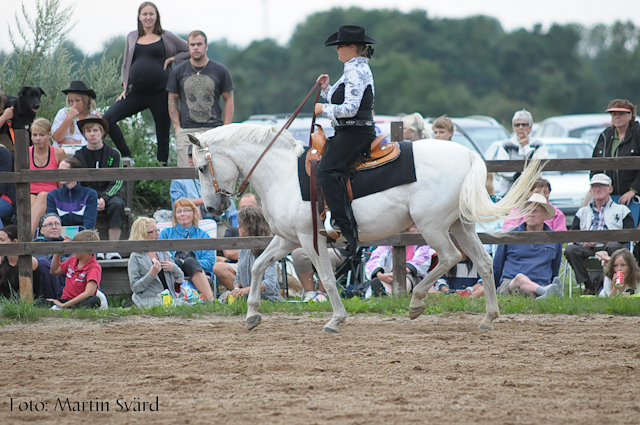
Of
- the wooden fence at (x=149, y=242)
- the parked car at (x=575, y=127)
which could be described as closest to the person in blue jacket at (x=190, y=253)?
the wooden fence at (x=149, y=242)

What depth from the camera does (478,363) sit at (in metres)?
5.25

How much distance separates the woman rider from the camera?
20.7 feet

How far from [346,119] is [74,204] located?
413cm

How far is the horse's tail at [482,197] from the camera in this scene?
20.8 feet

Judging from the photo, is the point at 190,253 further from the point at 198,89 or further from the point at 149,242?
the point at 198,89

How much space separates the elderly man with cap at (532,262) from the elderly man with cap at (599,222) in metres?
0.41

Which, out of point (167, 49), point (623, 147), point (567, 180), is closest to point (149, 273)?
point (167, 49)

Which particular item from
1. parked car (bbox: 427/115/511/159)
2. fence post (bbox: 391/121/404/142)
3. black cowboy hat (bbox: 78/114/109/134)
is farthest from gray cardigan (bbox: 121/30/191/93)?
parked car (bbox: 427/115/511/159)

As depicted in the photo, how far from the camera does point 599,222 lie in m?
9.08

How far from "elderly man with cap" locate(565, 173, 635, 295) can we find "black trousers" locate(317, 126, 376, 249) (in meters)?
3.86

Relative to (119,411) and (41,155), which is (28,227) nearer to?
(41,155)

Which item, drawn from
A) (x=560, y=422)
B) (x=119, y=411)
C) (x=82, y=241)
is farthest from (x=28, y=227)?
(x=560, y=422)

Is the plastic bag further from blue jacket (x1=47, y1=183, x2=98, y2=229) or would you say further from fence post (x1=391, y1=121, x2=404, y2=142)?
fence post (x1=391, y1=121, x2=404, y2=142)

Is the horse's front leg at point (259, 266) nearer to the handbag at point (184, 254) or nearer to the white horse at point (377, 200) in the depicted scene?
the white horse at point (377, 200)
